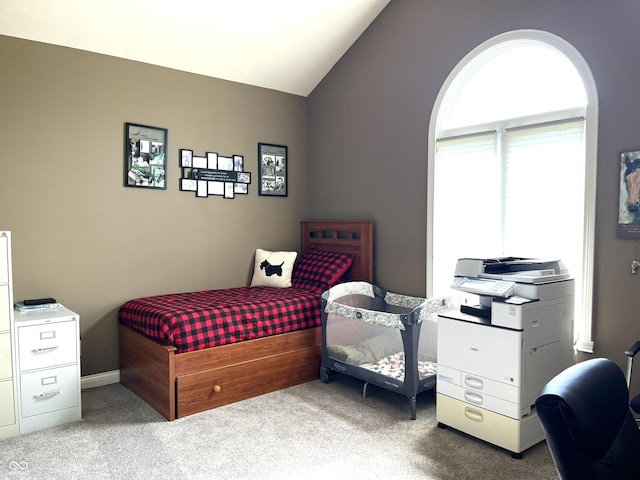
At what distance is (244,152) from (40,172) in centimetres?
166

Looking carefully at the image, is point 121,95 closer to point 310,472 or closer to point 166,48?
point 166,48

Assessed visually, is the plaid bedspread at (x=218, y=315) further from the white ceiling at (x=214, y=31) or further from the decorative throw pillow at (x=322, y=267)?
the white ceiling at (x=214, y=31)

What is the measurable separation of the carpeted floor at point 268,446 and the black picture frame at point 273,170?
203 cm

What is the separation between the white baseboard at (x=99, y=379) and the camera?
3.65m

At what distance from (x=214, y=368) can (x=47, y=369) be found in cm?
100

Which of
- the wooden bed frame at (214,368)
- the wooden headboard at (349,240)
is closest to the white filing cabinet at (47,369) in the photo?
the wooden bed frame at (214,368)

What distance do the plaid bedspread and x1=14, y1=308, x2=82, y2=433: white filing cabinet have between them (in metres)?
0.49

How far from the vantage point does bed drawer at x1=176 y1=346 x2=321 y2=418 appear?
123 inches

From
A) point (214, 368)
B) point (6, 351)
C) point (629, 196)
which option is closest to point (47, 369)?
point (6, 351)

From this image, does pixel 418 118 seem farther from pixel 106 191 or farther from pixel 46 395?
pixel 46 395

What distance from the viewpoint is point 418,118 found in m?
3.84

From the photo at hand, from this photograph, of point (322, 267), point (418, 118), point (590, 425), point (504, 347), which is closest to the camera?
point (590, 425)

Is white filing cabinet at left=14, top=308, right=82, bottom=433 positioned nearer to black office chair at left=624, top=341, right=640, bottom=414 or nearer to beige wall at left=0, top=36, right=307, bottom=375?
beige wall at left=0, top=36, right=307, bottom=375

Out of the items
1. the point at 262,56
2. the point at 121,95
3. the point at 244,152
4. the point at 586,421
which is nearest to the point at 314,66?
the point at 262,56
